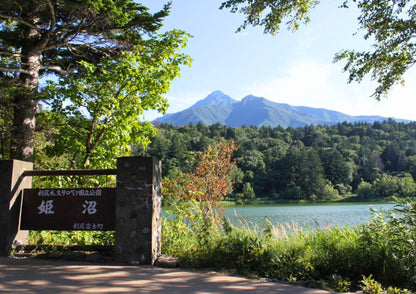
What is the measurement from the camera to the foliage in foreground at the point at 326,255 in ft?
14.3

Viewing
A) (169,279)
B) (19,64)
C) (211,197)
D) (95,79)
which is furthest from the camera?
(211,197)

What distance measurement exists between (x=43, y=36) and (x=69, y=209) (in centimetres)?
462

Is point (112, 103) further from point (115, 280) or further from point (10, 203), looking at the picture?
point (115, 280)

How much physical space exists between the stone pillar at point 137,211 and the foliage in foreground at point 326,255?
548mm

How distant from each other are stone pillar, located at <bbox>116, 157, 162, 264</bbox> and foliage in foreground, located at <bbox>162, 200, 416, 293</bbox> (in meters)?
0.55

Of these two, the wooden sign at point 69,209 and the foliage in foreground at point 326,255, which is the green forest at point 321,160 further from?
the foliage in foreground at point 326,255

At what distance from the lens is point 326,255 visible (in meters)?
4.69

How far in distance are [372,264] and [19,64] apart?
7870mm

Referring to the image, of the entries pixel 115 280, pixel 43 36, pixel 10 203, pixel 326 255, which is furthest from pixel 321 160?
pixel 115 280

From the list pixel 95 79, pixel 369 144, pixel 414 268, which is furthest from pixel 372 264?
pixel 369 144

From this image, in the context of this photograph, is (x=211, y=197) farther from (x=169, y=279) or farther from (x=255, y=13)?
(x=169, y=279)

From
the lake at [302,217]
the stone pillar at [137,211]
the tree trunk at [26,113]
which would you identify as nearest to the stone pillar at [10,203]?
the stone pillar at [137,211]

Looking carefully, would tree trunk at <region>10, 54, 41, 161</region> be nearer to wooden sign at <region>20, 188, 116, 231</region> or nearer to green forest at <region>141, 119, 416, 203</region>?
wooden sign at <region>20, 188, 116, 231</region>

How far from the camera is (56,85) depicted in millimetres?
7168
